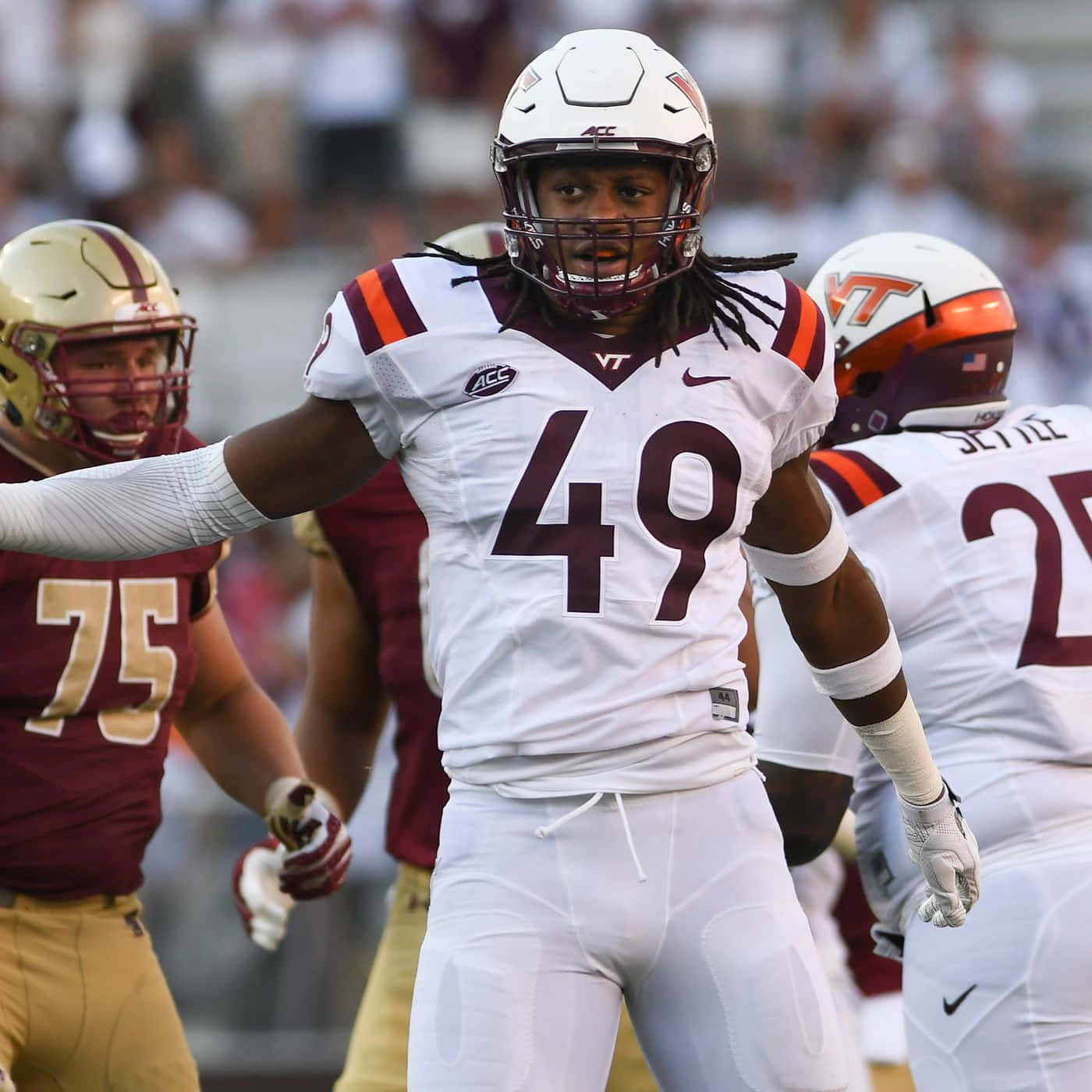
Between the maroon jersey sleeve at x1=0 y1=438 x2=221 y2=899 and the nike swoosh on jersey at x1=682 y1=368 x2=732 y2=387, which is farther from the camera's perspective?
the maroon jersey sleeve at x1=0 y1=438 x2=221 y2=899

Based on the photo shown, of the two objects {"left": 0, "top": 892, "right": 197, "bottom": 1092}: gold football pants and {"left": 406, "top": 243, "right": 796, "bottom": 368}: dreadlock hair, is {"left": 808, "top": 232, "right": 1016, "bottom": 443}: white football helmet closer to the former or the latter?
{"left": 406, "top": 243, "right": 796, "bottom": 368}: dreadlock hair

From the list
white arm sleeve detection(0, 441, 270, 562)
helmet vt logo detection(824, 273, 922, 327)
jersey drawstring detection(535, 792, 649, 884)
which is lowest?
jersey drawstring detection(535, 792, 649, 884)

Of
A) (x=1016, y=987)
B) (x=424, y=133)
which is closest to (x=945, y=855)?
(x=1016, y=987)

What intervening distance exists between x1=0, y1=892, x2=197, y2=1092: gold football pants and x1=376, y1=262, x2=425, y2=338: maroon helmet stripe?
1.38 meters

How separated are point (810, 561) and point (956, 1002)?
2.71 ft

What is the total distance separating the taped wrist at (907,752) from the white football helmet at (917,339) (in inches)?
29.9

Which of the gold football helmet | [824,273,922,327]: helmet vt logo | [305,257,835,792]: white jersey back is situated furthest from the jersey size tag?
the gold football helmet

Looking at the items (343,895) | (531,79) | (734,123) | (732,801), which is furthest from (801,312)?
(734,123)

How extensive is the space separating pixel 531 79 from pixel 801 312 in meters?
0.53

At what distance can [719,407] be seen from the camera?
270 centimetres

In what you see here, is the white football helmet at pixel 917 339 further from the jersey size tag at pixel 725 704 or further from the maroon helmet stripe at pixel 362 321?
the maroon helmet stripe at pixel 362 321

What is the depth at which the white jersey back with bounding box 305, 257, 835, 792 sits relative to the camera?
8.58 feet

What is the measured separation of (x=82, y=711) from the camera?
11.3ft

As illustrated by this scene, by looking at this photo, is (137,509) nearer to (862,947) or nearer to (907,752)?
(907,752)
